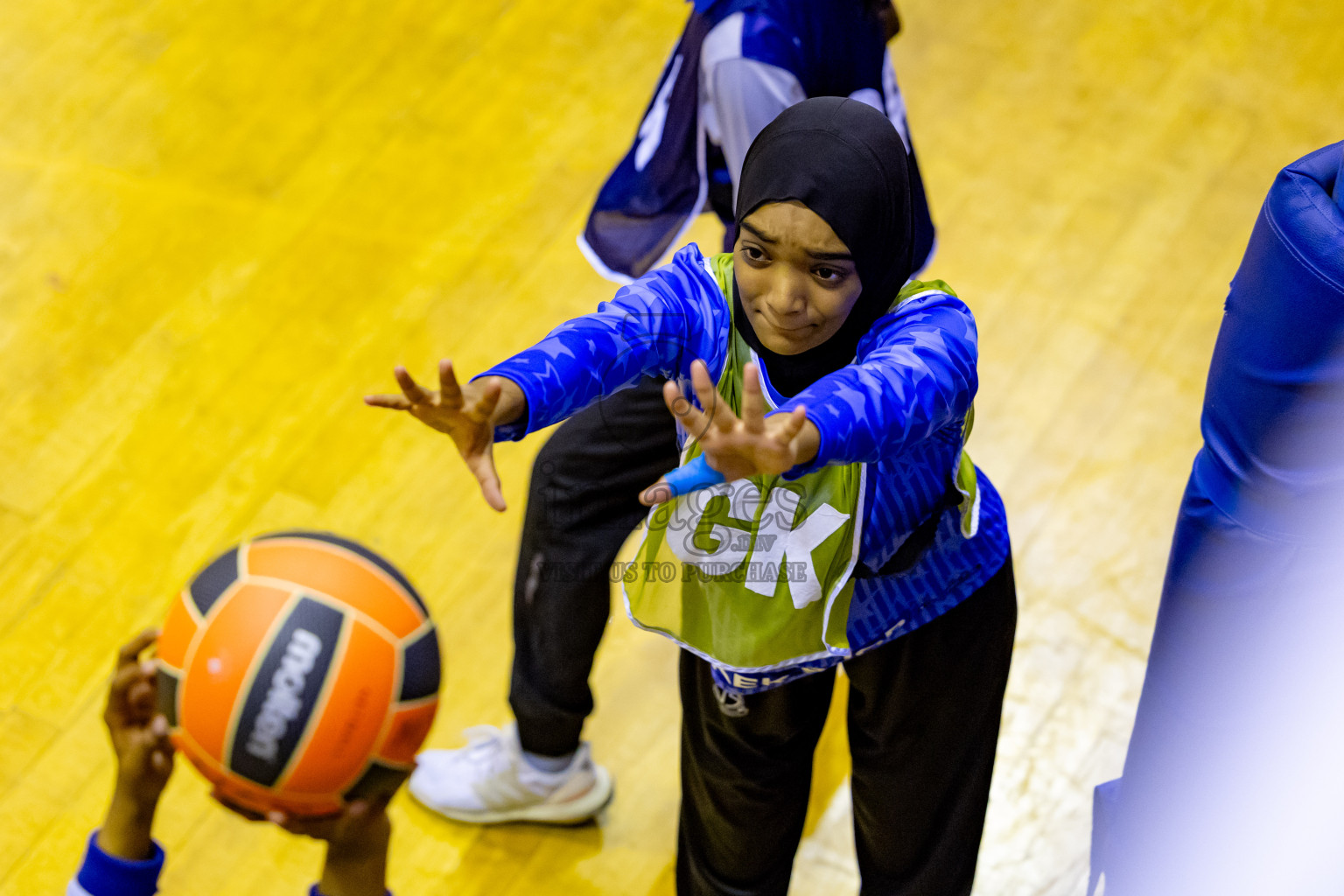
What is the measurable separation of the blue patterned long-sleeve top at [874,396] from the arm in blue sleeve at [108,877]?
59 cm

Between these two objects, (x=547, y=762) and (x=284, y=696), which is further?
(x=547, y=762)

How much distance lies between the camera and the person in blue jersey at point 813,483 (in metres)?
1.44

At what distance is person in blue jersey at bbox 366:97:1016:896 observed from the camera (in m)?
1.44

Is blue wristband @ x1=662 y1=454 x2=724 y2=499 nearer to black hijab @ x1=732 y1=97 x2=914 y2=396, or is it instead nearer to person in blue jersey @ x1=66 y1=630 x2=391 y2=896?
black hijab @ x1=732 y1=97 x2=914 y2=396

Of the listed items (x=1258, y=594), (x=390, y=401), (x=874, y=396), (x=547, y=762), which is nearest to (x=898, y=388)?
(x=874, y=396)

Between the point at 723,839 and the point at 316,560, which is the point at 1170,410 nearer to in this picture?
the point at 723,839

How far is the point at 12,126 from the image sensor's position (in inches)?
135

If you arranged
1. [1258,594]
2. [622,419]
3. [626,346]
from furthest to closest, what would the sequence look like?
[622,419] → [1258,594] → [626,346]

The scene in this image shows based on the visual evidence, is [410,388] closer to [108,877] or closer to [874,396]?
[874,396]

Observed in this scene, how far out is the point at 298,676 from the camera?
142cm

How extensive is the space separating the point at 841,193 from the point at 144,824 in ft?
3.22

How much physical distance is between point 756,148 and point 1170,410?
5.51 ft

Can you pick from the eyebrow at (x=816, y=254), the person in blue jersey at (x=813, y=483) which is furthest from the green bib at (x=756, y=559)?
the eyebrow at (x=816, y=254)

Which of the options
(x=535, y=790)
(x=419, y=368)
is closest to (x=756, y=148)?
(x=535, y=790)
